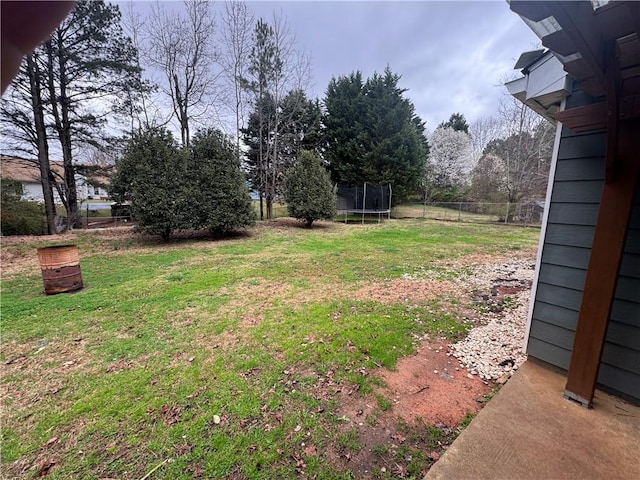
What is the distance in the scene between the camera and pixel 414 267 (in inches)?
214

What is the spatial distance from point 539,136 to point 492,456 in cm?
1627

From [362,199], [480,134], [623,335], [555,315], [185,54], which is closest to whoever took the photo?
[623,335]

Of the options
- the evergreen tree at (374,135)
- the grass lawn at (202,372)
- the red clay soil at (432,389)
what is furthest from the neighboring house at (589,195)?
the evergreen tree at (374,135)

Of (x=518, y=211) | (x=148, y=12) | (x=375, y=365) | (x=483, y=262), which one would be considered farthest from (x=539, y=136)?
(x=148, y=12)

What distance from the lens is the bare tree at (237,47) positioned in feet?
36.4

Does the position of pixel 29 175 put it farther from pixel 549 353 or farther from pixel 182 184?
pixel 549 353

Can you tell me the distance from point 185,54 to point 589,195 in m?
12.9

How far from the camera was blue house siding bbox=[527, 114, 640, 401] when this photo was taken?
6.19ft

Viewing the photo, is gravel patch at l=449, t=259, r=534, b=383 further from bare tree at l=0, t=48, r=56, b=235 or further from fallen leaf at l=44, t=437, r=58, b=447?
bare tree at l=0, t=48, r=56, b=235

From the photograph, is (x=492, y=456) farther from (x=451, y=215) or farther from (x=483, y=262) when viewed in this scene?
(x=451, y=215)

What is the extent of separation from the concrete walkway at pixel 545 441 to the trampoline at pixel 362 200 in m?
12.5

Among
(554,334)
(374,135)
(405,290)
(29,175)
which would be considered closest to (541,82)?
(554,334)

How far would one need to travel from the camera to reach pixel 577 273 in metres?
2.12

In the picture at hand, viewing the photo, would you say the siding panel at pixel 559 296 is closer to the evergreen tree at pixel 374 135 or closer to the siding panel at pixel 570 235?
the siding panel at pixel 570 235
